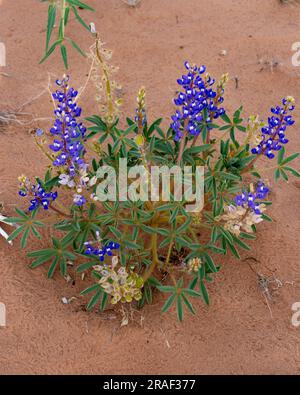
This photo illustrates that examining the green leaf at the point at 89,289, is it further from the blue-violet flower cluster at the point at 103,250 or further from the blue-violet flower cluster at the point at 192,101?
the blue-violet flower cluster at the point at 192,101

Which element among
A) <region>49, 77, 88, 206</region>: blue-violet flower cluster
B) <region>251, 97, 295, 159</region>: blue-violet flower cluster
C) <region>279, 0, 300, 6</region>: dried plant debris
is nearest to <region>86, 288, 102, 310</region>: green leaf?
<region>49, 77, 88, 206</region>: blue-violet flower cluster

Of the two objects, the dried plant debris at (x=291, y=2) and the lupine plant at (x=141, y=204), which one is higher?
the dried plant debris at (x=291, y=2)

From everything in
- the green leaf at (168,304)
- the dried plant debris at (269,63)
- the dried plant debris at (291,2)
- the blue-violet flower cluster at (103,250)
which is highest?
the dried plant debris at (291,2)

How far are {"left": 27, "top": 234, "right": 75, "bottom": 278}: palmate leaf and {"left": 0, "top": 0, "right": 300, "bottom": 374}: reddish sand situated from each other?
11 cm

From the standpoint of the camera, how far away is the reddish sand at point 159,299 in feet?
8.43

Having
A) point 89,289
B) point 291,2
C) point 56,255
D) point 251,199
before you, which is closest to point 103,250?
point 89,289

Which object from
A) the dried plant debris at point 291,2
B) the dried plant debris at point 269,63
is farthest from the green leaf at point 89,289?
the dried plant debris at point 291,2

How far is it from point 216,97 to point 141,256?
2.85 ft

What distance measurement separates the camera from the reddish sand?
2568mm

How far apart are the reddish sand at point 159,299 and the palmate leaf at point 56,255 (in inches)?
4.2

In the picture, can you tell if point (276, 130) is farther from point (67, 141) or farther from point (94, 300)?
point (94, 300)

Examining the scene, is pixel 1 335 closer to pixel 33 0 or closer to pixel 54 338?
pixel 54 338

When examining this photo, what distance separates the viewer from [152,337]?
8.61ft

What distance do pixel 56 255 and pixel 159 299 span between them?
571 mm
